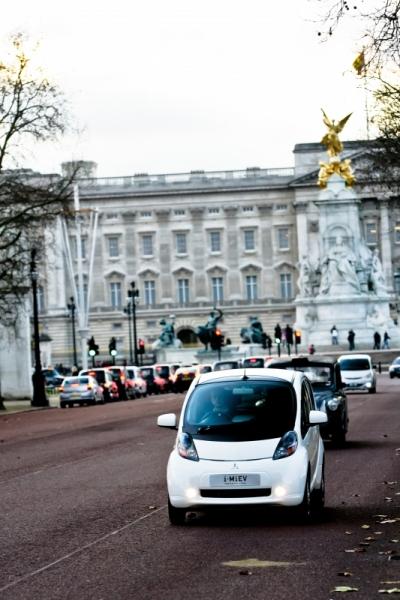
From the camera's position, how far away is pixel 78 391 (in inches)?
2648

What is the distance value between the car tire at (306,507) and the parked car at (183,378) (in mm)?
64623

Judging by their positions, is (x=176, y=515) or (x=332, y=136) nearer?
(x=176, y=515)

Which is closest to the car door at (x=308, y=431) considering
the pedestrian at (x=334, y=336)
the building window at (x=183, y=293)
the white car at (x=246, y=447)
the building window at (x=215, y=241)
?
the white car at (x=246, y=447)

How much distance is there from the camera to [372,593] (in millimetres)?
11969

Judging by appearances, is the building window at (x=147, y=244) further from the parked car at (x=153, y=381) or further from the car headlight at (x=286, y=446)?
the car headlight at (x=286, y=446)

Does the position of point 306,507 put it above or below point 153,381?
above

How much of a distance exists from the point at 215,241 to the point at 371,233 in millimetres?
17164

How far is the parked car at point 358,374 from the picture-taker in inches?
2542

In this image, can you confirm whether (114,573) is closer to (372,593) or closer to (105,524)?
(372,593)

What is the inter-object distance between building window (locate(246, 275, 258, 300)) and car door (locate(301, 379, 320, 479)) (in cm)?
15311

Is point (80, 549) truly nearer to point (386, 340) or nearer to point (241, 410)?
point (241, 410)

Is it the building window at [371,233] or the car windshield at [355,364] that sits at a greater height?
the building window at [371,233]

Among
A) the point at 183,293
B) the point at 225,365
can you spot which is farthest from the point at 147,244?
A: the point at 225,365

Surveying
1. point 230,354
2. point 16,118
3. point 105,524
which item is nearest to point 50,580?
point 105,524
